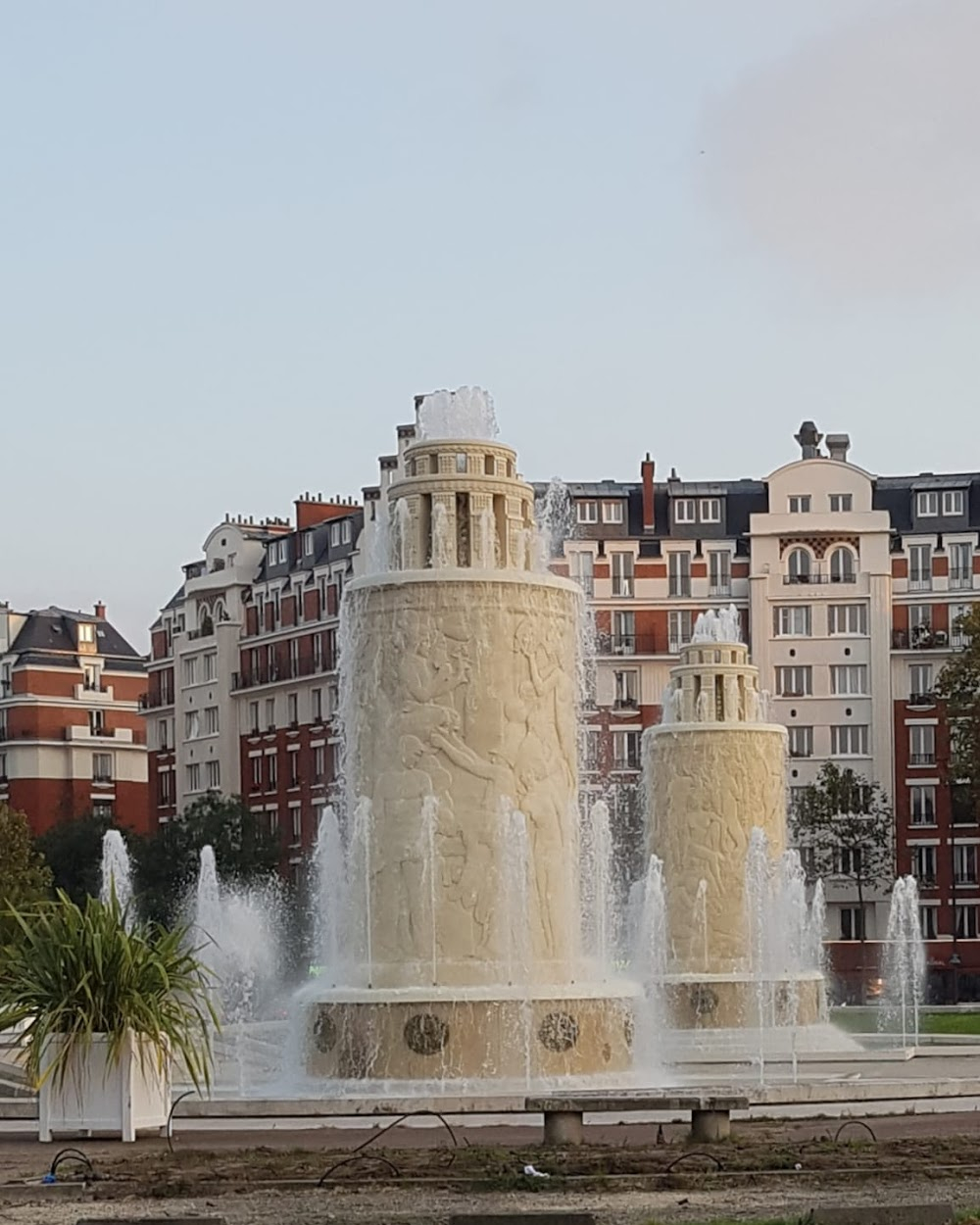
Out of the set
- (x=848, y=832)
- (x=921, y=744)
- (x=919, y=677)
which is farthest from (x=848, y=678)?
(x=848, y=832)

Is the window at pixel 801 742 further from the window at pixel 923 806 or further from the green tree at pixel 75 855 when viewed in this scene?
the green tree at pixel 75 855

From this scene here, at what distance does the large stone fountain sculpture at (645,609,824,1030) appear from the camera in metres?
49.3


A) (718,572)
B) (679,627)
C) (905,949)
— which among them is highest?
(718,572)

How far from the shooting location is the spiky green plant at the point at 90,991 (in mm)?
24328

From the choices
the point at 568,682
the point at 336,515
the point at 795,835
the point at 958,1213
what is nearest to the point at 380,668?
the point at 568,682

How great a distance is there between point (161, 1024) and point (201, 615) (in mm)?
75603

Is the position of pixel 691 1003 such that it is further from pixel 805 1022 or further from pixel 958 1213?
pixel 958 1213

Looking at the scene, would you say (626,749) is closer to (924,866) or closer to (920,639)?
(920,639)

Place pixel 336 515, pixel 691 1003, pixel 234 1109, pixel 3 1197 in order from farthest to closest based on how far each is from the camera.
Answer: pixel 336 515, pixel 691 1003, pixel 234 1109, pixel 3 1197

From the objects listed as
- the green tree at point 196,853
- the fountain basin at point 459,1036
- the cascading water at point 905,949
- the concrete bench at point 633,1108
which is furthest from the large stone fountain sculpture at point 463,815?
the green tree at point 196,853

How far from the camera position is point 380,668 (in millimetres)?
32031

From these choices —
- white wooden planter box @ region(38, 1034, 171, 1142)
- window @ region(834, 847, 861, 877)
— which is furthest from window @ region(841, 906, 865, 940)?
white wooden planter box @ region(38, 1034, 171, 1142)

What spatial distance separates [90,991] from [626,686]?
63514 millimetres

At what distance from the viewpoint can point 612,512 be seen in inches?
3506
